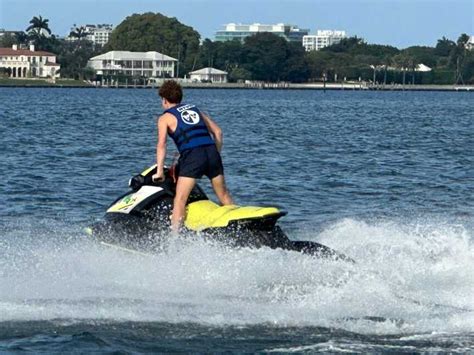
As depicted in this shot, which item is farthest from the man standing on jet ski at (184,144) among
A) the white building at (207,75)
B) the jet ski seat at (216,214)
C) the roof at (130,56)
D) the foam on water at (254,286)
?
the roof at (130,56)

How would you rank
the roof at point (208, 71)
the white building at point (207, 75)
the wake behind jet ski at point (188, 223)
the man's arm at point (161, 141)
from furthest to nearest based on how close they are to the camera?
the roof at point (208, 71)
the white building at point (207, 75)
the man's arm at point (161, 141)
the wake behind jet ski at point (188, 223)

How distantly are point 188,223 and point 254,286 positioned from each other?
1.05 metres

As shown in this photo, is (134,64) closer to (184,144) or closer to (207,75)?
(207,75)

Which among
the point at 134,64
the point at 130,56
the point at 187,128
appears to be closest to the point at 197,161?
the point at 187,128

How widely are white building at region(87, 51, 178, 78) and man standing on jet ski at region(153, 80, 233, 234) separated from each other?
171751 millimetres

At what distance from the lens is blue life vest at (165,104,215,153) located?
35.1 ft

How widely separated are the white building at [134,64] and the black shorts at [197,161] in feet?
564

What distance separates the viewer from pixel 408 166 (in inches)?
1043

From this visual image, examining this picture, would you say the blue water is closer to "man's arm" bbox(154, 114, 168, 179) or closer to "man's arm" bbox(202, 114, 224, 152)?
"man's arm" bbox(154, 114, 168, 179)

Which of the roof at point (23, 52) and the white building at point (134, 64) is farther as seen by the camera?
the white building at point (134, 64)

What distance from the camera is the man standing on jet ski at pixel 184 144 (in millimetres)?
10617

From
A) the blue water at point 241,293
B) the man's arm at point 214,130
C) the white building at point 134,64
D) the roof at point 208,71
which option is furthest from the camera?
the roof at point 208,71

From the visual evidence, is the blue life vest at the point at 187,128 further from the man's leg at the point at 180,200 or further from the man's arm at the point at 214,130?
the man's leg at the point at 180,200

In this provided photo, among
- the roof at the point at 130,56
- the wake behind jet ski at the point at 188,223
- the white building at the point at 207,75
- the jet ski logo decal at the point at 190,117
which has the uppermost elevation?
the jet ski logo decal at the point at 190,117
